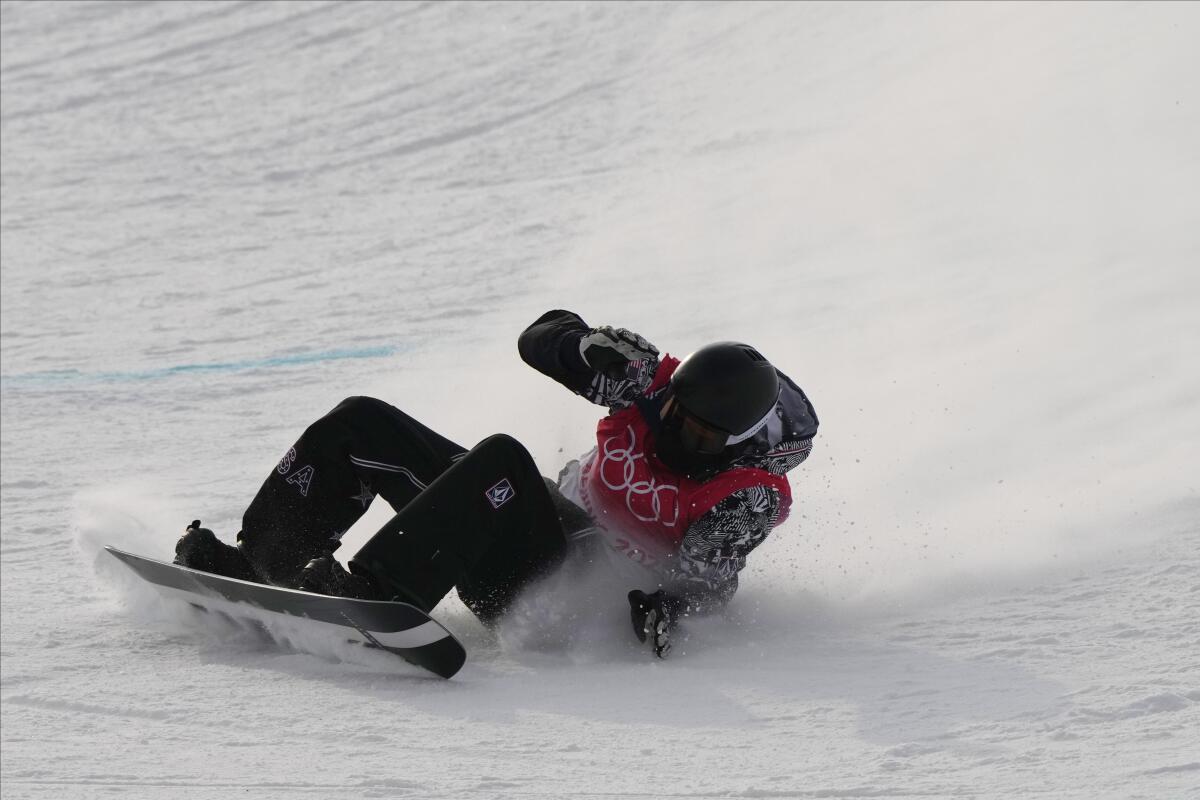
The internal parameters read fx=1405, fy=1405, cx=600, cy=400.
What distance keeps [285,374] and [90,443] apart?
101 cm

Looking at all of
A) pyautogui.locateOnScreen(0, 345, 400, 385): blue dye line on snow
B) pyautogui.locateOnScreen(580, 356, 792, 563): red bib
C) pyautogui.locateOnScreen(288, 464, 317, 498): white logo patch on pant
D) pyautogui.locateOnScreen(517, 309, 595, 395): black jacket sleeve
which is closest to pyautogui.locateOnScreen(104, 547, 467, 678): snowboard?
pyautogui.locateOnScreen(288, 464, 317, 498): white logo patch on pant

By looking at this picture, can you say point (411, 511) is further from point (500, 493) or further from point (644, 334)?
point (644, 334)

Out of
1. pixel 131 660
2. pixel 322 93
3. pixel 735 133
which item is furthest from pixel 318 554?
pixel 322 93

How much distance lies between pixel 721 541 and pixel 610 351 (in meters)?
0.51

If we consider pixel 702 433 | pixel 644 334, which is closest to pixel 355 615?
pixel 702 433

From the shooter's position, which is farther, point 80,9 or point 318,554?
point 80,9

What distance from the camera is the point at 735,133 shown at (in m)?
9.55

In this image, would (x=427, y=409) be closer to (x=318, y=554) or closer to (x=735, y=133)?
(x=318, y=554)

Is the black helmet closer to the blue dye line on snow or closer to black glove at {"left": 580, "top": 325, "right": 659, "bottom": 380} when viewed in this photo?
black glove at {"left": 580, "top": 325, "right": 659, "bottom": 380}

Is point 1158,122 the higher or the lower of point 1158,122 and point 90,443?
the higher

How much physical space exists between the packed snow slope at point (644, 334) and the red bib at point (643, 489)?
0.24 m

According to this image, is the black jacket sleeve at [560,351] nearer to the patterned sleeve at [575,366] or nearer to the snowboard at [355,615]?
the patterned sleeve at [575,366]

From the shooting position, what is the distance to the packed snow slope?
2.83m

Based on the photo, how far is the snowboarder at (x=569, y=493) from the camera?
3176mm
